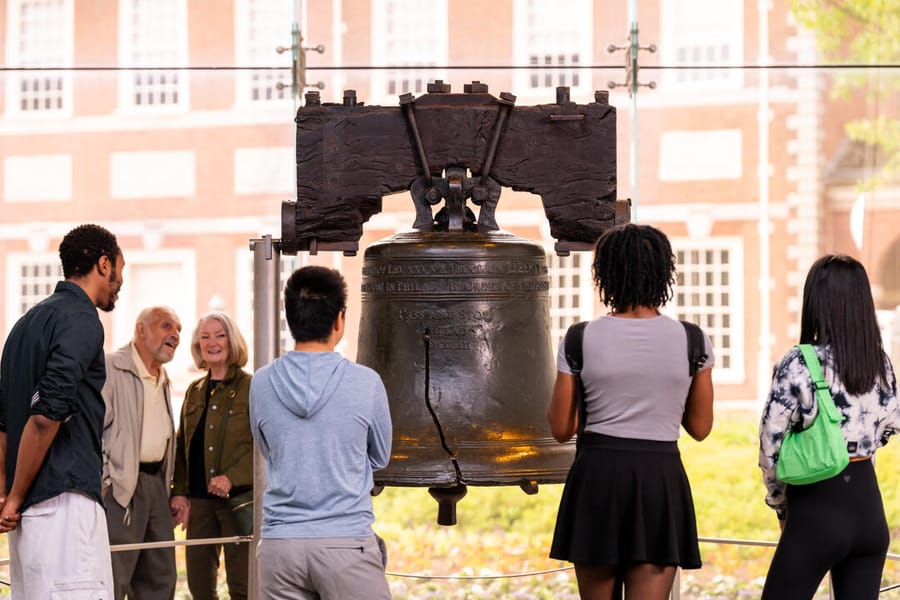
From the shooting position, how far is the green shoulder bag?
11.6ft

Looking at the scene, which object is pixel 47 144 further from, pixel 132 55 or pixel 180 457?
pixel 180 457

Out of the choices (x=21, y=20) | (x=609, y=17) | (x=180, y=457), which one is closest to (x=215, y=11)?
(x=21, y=20)

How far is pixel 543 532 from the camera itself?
380 inches

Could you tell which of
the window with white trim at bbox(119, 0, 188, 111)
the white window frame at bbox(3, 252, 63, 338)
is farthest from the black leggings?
the white window frame at bbox(3, 252, 63, 338)

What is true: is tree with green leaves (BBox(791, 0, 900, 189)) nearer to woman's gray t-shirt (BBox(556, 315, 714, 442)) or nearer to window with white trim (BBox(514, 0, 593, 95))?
window with white trim (BBox(514, 0, 593, 95))

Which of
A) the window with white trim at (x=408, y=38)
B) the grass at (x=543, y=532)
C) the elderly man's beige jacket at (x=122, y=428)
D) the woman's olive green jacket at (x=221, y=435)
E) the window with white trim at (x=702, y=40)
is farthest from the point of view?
the grass at (x=543, y=532)

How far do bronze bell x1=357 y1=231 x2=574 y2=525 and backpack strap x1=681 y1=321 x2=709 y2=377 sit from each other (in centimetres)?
70

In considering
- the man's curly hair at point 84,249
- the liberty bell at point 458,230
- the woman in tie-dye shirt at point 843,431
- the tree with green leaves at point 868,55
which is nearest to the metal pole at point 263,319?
the liberty bell at point 458,230

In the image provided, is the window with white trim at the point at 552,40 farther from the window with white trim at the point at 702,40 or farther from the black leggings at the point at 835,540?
the black leggings at the point at 835,540

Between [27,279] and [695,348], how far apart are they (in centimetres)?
685

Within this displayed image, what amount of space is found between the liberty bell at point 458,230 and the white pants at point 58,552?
0.84 meters

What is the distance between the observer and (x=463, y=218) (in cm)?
423

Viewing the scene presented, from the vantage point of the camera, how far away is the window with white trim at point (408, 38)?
9.09m

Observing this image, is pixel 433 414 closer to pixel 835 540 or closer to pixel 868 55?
pixel 835 540
